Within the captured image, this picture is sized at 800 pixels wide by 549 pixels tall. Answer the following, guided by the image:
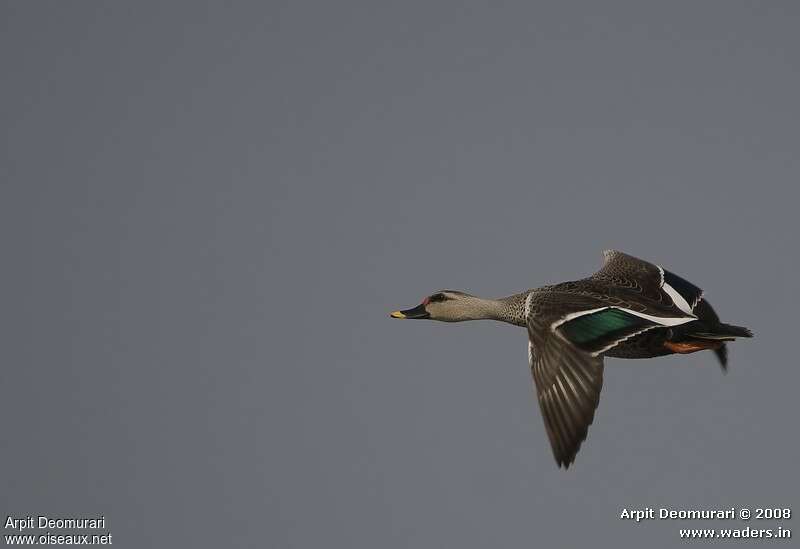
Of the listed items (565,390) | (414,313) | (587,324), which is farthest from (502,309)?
(565,390)

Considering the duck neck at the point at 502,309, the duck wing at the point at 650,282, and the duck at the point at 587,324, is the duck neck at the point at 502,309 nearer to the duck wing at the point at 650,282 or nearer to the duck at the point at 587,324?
the duck at the point at 587,324

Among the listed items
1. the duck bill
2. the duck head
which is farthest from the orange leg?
the duck bill

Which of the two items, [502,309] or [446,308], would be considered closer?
[502,309]

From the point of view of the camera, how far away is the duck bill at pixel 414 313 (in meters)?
19.9

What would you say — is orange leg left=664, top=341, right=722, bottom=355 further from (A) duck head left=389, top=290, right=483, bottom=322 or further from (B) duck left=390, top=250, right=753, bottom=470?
(A) duck head left=389, top=290, right=483, bottom=322

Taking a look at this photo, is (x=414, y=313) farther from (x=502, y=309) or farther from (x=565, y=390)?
(x=565, y=390)

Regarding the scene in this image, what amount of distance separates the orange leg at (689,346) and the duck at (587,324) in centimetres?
2

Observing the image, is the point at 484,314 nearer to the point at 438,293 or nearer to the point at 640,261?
the point at 438,293

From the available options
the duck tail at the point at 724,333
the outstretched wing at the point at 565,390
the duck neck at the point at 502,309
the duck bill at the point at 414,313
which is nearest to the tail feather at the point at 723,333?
the duck tail at the point at 724,333

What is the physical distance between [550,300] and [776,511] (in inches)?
264

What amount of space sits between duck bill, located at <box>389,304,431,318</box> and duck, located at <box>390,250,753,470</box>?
0.06ft

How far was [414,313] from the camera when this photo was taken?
20.0m

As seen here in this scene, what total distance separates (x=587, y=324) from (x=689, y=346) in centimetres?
229

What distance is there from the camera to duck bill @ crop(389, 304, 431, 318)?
19.9 meters
